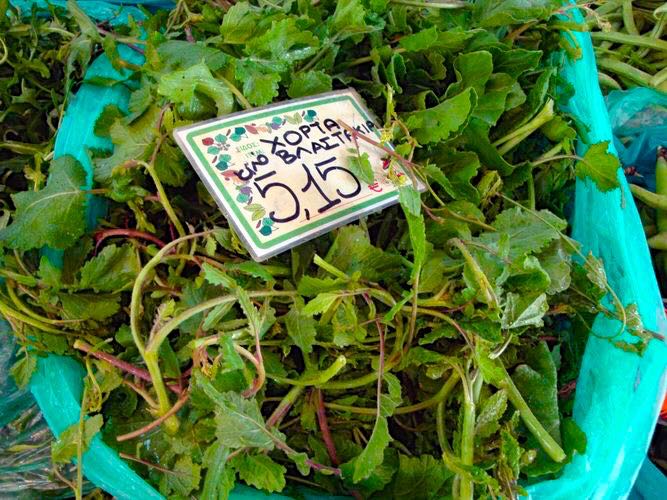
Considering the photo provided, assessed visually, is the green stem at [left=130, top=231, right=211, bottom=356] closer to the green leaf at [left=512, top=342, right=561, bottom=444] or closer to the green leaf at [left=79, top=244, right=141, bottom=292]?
the green leaf at [left=79, top=244, right=141, bottom=292]

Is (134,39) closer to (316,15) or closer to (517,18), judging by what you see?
(316,15)

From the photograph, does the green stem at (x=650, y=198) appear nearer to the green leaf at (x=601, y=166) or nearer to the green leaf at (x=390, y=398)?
the green leaf at (x=601, y=166)

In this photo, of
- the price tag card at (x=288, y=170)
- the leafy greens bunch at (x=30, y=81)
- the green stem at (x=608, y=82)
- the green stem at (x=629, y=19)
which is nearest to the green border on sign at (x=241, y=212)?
the price tag card at (x=288, y=170)

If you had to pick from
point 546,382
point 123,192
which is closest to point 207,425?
point 123,192

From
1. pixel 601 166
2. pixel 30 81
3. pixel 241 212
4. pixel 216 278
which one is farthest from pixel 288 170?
pixel 30 81

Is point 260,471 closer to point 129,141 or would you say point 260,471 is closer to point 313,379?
point 313,379

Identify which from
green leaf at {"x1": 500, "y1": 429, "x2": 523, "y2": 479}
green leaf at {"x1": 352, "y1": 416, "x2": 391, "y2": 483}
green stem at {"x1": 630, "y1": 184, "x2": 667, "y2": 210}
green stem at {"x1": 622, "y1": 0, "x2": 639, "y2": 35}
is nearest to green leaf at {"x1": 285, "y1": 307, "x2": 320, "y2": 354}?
green leaf at {"x1": 352, "y1": 416, "x2": 391, "y2": 483}

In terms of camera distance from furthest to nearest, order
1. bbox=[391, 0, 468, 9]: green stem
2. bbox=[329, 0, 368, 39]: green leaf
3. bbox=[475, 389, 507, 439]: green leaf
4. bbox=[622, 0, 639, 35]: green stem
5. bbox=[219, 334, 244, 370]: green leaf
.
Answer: bbox=[622, 0, 639, 35]: green stem → bbox=[391, 0, 468, 9]: green stem → bbox=[329, 0, 368, 39]: green leaf → bbox=[475, 389, 507, 439]: green leaf → bbox=[219, 334, 244, 370]: green leaf
